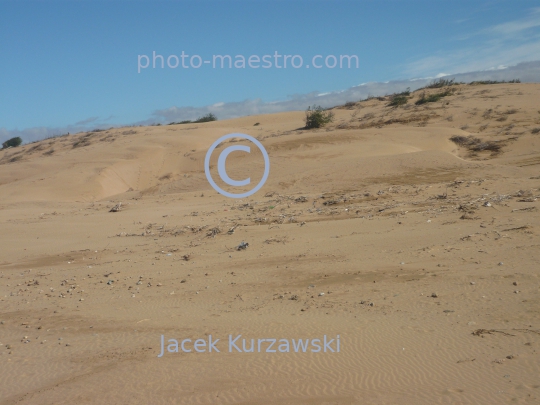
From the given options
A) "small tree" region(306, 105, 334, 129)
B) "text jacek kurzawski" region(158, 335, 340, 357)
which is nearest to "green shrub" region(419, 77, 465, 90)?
"small tree" region(306, 105, 334, 129)

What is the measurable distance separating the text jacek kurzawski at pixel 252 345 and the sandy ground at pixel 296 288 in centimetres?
4

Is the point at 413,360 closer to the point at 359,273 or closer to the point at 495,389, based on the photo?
the point at 495,389

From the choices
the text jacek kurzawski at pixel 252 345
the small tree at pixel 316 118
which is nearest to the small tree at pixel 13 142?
the small tree at pixel 316 118

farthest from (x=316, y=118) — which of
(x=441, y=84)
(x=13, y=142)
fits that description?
(x=13, y=142)

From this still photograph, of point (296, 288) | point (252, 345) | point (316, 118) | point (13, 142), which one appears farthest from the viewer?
point (13, 142)

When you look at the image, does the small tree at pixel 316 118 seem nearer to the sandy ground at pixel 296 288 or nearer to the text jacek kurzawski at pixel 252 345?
the sandy ground at pixel 296 288

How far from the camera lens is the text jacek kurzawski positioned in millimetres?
5492

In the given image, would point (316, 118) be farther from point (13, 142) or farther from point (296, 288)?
point (13, 142)

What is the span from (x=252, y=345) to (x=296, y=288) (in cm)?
185

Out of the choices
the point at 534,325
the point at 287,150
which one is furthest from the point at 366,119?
the point at 534,325

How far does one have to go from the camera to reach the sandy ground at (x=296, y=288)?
4.87m

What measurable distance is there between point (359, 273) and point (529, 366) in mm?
3241

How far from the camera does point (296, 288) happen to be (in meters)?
7.41

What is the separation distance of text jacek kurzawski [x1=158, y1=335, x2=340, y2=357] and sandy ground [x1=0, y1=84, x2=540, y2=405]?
1.7 inches
